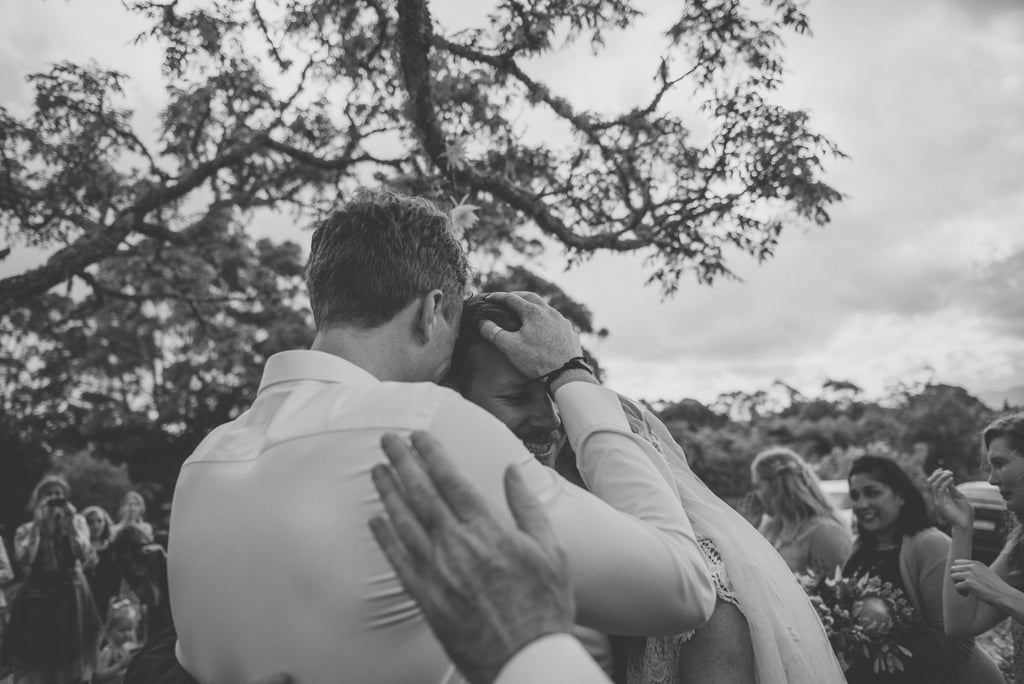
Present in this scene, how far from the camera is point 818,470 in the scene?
28.1 m

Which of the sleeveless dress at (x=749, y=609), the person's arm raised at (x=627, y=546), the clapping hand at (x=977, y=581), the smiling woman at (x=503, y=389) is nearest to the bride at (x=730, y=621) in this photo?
the sleeveless dress at (x=749, y=609)

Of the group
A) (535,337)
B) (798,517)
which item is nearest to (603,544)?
(535,337)

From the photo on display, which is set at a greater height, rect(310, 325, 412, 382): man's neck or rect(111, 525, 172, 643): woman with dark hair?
rect(310, 325, 412, 382): man's neck

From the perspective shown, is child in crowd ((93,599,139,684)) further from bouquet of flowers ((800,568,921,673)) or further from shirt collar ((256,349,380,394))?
shirt collar ((256,349,380,394))

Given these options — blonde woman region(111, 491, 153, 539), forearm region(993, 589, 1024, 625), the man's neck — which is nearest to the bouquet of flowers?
forearm region(993, 589, 1024, 625)

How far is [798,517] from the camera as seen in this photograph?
572cm

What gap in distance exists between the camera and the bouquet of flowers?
3383 mm

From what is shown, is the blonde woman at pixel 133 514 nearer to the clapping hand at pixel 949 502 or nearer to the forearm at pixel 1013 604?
the clapping hand at pixel 949 502

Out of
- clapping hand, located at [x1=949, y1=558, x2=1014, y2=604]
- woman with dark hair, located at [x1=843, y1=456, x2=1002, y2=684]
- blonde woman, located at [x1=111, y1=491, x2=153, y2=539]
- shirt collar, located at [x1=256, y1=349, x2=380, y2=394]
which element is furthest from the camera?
blonde woman, located at [x1=111, y1=491, x2=153, y2=539]

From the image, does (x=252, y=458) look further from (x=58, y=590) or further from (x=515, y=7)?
(x=58, y=590)

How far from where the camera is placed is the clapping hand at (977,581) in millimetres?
3201

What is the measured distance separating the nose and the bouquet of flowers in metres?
2.11

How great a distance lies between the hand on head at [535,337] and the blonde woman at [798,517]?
4.29m

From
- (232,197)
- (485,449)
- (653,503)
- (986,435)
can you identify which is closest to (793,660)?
(653,503)
